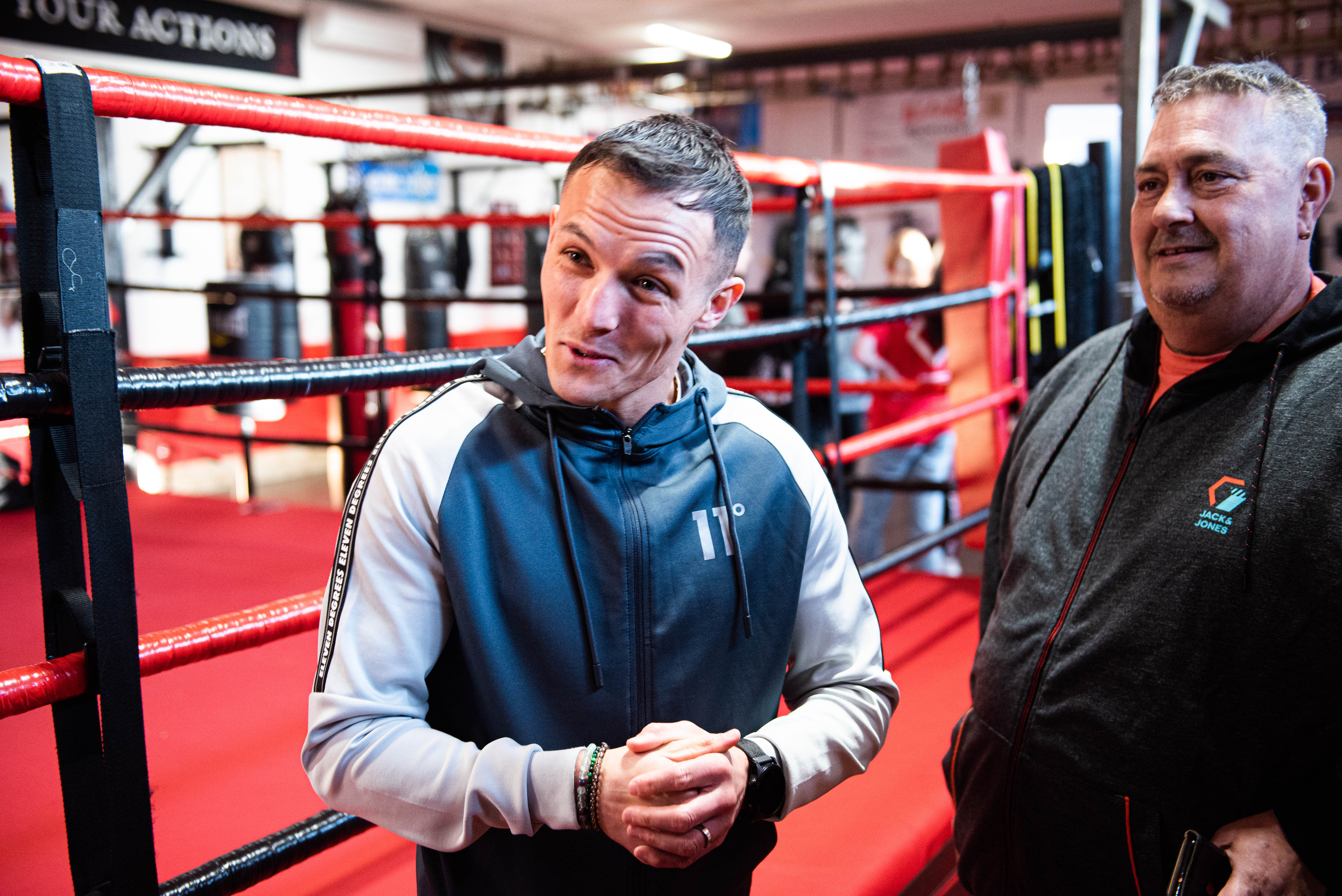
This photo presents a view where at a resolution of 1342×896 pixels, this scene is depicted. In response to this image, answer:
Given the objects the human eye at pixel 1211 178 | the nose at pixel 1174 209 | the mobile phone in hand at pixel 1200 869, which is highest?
the human eye at pixel 1211 178

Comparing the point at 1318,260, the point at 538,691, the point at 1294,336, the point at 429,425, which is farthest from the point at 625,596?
the point at 1318,260

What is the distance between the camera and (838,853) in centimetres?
144

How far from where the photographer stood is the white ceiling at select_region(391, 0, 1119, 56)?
330 inches

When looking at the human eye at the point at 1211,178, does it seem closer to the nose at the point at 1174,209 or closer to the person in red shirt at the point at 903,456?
the nose at the point at 1174,209

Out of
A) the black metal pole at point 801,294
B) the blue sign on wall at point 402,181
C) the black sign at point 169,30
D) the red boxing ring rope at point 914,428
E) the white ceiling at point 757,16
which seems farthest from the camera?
the blue sign on wall at point 402,181

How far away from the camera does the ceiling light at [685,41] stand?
9562mm

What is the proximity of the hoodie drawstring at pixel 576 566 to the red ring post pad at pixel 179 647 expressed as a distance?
1.14ft

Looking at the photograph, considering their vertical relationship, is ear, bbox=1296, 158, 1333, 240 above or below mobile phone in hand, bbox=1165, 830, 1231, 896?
above

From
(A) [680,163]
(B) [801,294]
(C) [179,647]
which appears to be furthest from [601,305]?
(B) [801,294]

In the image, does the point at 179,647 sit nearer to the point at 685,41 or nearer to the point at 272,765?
the point at 272,765

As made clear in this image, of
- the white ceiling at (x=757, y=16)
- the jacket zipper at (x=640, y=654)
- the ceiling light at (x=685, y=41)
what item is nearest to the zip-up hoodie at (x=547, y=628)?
the jacket zipper at (x=640, y=654)

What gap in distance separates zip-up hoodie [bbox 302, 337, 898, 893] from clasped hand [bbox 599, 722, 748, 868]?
4cm

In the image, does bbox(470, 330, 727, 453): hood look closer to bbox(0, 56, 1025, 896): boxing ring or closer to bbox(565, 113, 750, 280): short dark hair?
bbox(565, 113, 750, 280): short dark hair

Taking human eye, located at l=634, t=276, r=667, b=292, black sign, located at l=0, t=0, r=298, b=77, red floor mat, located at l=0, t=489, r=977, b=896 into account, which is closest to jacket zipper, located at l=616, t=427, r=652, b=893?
human eye, located at l=634, t=276, r=667, b=292
